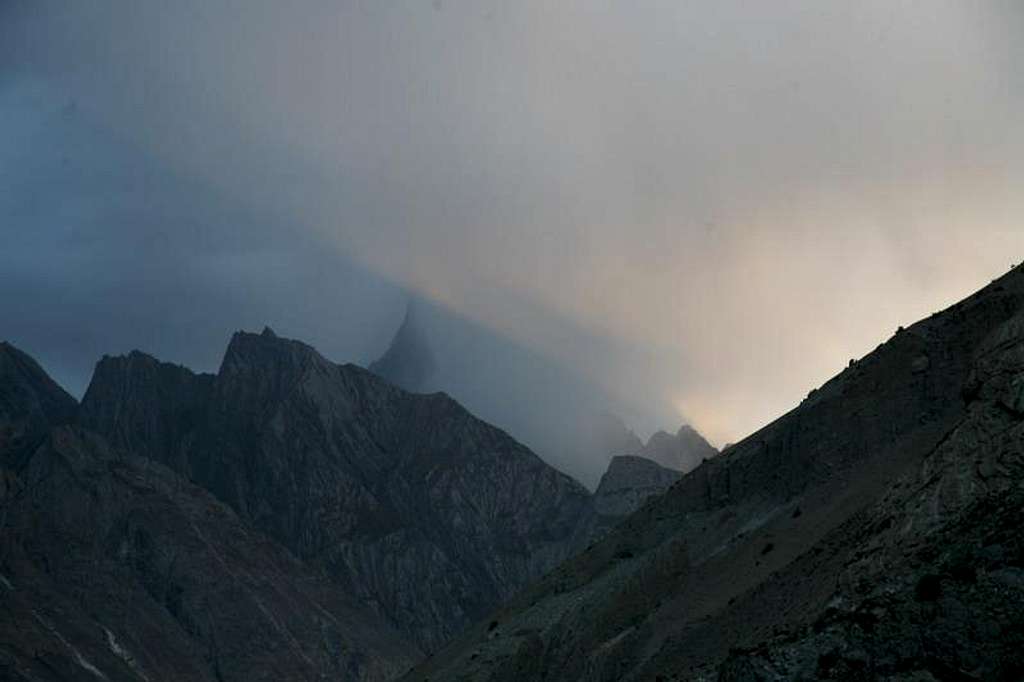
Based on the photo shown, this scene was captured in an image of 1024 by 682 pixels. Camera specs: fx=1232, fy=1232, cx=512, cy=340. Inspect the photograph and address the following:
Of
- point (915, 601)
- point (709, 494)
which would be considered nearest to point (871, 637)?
point (915, 601)

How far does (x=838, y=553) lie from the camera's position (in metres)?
41.0

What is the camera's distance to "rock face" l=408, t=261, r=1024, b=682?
Result: 27.9 m

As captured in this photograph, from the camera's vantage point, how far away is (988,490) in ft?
98.4

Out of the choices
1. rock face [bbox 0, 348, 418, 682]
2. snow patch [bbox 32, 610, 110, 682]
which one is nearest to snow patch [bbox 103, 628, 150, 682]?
rock face [bbox 0, 348, 418, 682]

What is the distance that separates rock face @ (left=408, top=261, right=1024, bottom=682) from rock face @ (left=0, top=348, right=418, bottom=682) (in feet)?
269

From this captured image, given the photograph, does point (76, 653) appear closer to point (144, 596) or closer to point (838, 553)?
point (144, 596)

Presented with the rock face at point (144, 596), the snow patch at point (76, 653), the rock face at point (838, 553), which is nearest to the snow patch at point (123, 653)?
the rock face at point (144, 596)

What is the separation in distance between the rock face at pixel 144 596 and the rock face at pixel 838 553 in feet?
269

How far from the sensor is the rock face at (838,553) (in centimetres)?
2788

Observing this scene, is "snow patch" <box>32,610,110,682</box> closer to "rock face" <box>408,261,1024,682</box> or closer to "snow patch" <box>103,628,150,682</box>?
"snow patch" <box>103,628,150,682</box>

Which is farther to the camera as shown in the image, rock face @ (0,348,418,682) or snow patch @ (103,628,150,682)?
snow patch @ (103,628,150,682)

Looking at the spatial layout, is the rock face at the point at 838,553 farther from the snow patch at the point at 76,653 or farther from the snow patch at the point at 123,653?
the snow patch at the point at 123,653

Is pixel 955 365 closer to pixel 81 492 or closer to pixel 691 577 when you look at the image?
pixel 691 577

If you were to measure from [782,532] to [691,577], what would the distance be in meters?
6.16
